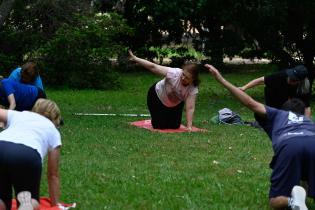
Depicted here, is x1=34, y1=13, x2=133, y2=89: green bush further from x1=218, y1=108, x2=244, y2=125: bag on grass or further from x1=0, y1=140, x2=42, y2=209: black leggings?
x1=0, y1=140, x2=42, y2=209: black leggings

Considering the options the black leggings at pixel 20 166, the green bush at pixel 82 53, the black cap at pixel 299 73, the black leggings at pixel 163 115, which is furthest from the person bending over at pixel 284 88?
the green bush at pixel 82 53

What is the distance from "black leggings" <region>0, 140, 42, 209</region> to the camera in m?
5.28

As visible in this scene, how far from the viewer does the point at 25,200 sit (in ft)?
17.0

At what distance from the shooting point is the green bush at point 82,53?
22.5m

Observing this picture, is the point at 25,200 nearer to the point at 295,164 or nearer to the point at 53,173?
the point at 53,173

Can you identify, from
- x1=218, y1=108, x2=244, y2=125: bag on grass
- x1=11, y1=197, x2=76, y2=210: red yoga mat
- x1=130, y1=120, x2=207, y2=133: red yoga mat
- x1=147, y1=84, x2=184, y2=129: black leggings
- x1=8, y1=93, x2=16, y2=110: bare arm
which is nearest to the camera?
x1=11, y1=197, x2=76, y2=210: red yoga mat

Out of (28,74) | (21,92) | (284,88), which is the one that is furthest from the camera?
(21,92)

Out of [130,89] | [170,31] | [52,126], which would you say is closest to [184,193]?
[52,126]

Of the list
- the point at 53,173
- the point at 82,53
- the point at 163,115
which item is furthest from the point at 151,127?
the point at 82,53

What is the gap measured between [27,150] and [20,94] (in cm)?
532

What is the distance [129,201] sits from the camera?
6492 mm

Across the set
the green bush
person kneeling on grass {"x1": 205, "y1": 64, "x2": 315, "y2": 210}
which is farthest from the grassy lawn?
the green bush

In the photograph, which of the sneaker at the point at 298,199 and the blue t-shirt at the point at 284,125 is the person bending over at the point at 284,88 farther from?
the sneaker at the point at 298,199

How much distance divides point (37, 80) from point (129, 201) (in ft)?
15.7
